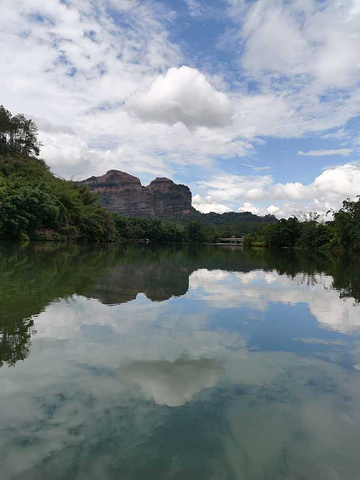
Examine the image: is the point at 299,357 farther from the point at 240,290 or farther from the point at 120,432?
the point at 240,290

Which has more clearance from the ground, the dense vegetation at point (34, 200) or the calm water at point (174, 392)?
the dense vegetation at point (34, 200)

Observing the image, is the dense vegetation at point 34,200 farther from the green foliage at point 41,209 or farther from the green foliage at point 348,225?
the green foliage at point 348,225

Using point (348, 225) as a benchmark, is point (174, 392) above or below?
below

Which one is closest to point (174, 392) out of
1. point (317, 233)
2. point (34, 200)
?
point (34, 200)

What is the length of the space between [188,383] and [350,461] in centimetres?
177

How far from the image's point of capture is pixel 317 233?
6794cm

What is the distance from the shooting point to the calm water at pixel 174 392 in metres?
2.68

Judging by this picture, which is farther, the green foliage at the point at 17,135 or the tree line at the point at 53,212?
the green foliage at the point at 17,135

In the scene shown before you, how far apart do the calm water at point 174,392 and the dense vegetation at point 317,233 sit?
45.6 meters

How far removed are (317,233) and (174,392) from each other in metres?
69.4

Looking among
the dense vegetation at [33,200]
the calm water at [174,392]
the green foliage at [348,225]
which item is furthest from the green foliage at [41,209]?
the green foliage at [348,225]

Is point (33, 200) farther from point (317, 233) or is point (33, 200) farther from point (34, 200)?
point (317, 233)

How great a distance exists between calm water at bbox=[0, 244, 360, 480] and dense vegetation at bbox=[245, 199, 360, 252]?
4559 cm

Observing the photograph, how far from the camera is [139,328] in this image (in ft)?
20.2
